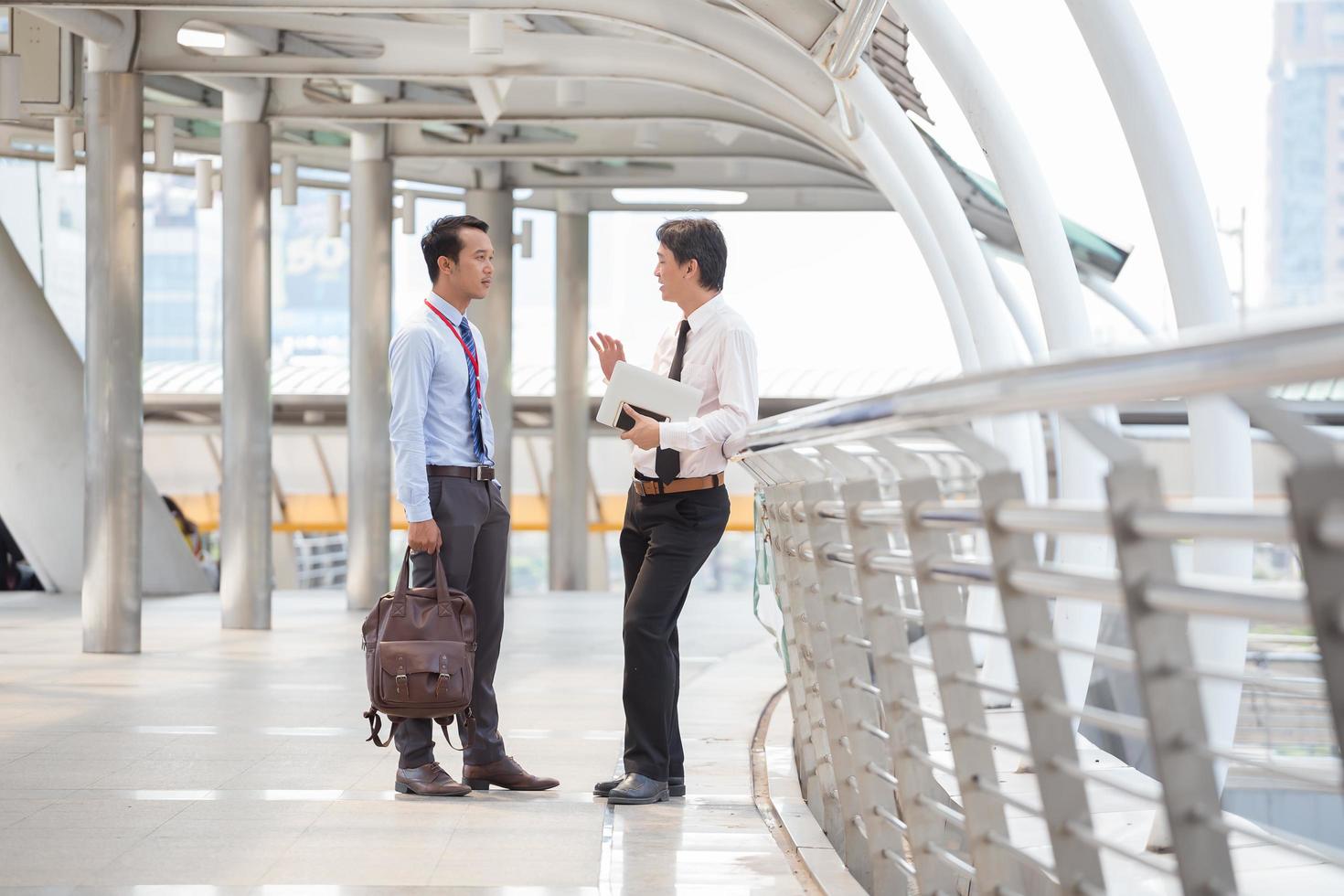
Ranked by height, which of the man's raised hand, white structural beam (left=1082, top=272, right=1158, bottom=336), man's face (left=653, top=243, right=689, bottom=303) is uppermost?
white structural beam (left=1082, top=272, right=1158, bottom=336)

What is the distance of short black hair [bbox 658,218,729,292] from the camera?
4820mm

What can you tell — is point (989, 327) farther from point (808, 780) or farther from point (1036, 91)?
point (1036, 91)

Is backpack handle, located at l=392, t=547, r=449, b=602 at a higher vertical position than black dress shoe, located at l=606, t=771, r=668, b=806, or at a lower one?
higher

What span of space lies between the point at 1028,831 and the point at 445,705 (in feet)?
7.54

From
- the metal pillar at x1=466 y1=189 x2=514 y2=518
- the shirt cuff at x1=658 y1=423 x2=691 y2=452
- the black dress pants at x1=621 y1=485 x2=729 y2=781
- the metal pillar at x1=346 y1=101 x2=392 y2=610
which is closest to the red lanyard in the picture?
the black dress pants at x1=621 y1=485 x2=729 y2=781

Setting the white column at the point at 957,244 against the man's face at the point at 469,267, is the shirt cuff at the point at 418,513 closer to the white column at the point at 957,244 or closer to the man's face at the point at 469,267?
the man's face at the point at 469,267

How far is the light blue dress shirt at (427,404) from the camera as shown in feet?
15.7

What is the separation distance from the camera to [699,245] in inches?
190


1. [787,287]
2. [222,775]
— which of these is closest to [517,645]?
[222,775]

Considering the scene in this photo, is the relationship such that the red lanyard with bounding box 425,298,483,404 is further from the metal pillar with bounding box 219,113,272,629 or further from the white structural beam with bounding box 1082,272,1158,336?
the white structural beam with bounding box 1082,272,1158,336

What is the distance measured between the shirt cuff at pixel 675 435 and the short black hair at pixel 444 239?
3.31ft

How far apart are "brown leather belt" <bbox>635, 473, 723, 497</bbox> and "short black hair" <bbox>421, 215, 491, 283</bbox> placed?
975 mm

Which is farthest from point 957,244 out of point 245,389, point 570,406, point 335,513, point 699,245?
point 335,513

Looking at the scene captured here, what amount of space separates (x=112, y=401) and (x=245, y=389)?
2.46m
